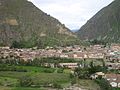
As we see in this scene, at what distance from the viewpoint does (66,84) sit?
2569 inches

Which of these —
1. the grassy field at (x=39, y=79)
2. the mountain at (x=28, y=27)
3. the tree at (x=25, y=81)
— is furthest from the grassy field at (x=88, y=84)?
the mountain at (x=28, y=27)

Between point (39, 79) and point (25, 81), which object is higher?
point (39, 79)

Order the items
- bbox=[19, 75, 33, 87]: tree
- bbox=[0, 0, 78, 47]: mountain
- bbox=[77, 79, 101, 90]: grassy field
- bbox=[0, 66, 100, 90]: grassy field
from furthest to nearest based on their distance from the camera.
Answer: bbox=[0, 0, 78, 47]: mountain → bbox=[19, 75, 33, 87]: tree → bbox=[0, 66, 100, 90]: grassy field → bbox=[77, 79, 101, 90]: grassy field

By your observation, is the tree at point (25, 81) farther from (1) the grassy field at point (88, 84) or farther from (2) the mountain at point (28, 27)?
(2) the mountain at point (28, 27)

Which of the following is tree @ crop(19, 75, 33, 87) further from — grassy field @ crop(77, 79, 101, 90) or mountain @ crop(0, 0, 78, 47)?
mountain @ crop(0, 0, 78, 47)

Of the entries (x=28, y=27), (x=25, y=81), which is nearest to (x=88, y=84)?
(x=25, y=81)

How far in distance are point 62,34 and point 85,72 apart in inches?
3107

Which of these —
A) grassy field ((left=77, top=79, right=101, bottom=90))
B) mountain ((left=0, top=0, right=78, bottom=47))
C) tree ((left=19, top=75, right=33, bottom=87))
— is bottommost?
grassy field ((left=77, top=79, right=101, bottom=90))

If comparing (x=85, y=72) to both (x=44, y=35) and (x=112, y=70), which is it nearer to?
(x=112, y=70)

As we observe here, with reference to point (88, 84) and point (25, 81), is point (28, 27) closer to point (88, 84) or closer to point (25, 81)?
point (25, 81)

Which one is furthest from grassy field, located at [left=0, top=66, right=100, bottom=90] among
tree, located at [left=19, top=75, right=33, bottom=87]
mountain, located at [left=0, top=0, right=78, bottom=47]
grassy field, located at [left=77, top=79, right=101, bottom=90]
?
mountain, located at [left=0, top=0, right=78, bottom=47]

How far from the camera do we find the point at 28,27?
14750 cm

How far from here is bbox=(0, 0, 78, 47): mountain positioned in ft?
455

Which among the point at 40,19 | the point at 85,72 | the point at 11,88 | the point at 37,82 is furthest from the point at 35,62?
the point at 40,19
